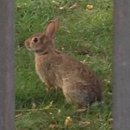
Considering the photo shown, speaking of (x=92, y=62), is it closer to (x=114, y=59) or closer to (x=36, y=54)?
(x=36, y=54)

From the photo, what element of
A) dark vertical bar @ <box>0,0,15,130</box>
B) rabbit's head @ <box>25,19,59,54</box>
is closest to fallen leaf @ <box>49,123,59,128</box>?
rabbit's head @ <box>25,19,59,54</box>

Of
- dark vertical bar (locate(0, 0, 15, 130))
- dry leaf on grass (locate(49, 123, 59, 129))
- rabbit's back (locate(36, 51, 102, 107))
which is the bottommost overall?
dry leaf on grass (locate(49, 123, 59, 129))

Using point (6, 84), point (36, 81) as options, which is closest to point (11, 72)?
point (6, 84)

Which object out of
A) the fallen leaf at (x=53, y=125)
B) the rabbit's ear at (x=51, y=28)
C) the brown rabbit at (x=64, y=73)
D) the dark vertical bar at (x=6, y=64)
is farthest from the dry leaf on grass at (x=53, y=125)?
the dark vertical bar at (x=6, y=64)

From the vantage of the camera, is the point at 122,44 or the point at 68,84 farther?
the point at 68,84

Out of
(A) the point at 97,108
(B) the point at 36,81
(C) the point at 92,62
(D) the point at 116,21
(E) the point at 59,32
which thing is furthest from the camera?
(E) the point at 59,32

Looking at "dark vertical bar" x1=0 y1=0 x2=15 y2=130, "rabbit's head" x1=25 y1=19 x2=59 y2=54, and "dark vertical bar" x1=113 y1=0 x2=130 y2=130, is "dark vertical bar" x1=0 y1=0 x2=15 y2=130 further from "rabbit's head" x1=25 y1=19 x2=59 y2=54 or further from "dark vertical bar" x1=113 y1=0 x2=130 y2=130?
"rabbit's head" x1=25 y1=19 x2=59 y2=54

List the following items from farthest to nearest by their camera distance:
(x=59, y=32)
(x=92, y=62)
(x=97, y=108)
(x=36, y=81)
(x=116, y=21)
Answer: (x=59, y=32) < (x=92, y=62) < (x=36, y=81) < (x=97, y=108) < (x=116, y=21)
